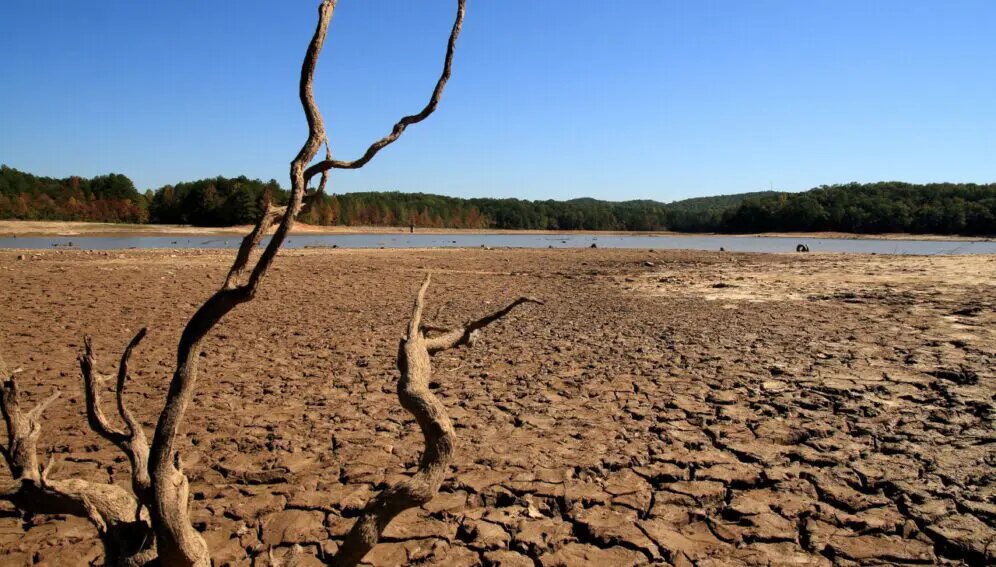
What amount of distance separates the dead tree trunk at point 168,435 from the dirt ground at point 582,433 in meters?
1.12

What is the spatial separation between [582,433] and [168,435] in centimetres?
310

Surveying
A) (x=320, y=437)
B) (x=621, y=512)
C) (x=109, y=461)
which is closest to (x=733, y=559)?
(x=621, y=512)

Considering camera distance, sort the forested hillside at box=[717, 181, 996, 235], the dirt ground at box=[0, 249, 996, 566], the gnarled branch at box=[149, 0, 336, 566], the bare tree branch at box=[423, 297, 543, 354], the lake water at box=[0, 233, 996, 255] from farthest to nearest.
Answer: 1. the forested hillside at box=[717, 181, 996, 235]
2. the lake water at box=[0, 233, 996, 255]
3. the dirt ground at box=[0, 249, 996, 566]
4. the bare tree branch at box=[423, 297, 543, 354]
5. the gnarled branch at box=[149, 0, 336, 566]

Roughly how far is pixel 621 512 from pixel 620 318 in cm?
612

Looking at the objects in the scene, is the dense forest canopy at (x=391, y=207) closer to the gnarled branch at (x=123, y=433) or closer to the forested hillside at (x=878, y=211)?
the forested hillside at (x=878, y=211)

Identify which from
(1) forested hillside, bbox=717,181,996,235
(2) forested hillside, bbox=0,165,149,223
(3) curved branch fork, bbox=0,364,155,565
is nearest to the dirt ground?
(3) curved branch fork, bbox=0,364,155,565

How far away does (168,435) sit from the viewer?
5.82ft

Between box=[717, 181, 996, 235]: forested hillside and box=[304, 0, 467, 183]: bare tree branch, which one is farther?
box=[717, 181, 996, 235]: forested hillside

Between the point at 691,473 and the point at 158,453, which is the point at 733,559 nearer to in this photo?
the point at 691,473

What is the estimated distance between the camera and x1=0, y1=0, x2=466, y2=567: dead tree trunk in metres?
1.58

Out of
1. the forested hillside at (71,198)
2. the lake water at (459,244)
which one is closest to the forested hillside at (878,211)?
the lake water at (459,244)

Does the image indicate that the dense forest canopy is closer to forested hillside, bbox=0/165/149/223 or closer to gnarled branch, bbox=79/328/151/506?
forested hillside, bbox=0/165/149/223

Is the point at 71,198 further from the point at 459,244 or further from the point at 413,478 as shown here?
the point at 413,478

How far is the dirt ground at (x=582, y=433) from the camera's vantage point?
301 centimetres
